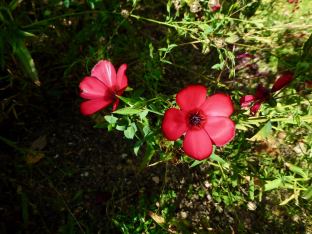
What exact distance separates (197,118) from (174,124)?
0.16m

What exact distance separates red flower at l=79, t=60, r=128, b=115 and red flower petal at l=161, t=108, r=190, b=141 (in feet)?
0.79

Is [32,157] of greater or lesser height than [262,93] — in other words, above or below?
below

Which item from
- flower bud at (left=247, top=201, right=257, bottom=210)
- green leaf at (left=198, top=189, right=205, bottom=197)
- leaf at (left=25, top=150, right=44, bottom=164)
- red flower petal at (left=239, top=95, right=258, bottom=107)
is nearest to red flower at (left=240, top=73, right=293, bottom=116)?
red flower petal at (left=239, top=95, right=258, bottom=107)

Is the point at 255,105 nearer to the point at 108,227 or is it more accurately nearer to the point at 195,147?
the point at 195,147

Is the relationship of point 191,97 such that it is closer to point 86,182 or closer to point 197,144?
point 197,144

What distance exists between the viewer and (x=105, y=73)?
969 mm

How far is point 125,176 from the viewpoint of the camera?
143cm

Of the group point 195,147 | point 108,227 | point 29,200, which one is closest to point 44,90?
point 29,200

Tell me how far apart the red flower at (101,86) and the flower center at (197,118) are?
0.31 meters

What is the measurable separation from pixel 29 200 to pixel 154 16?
5.56 ft

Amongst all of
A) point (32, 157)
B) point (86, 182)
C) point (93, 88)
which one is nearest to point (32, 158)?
point (32, 157)

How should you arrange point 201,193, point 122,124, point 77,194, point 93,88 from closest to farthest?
1. point 122,124
2. point 93,88
3. point 77,194
4. point 201,193

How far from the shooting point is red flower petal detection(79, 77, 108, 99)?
0.92 metres

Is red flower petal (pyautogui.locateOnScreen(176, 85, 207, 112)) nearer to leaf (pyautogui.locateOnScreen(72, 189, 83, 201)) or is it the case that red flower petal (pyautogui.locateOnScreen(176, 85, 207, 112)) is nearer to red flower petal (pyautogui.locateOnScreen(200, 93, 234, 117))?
red flower petal (pyautogui.locateOnScreen(200, 93, 234, 117))
